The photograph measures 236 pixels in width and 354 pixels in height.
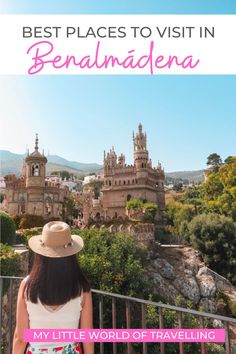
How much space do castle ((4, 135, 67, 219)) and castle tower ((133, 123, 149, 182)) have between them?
12025mm

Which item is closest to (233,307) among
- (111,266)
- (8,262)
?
(111,266)

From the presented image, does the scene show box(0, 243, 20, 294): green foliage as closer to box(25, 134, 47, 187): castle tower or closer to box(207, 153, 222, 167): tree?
box(25, 134, 47, 187): castle tower

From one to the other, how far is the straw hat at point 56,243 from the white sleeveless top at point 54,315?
0.35 meters

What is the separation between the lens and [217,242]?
24.8 meters

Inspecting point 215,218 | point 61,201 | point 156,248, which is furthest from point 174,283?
point 61,201

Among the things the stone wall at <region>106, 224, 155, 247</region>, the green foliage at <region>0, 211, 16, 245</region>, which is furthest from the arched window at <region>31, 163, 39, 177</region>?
the green foliage at <region>0, 211, 16, 245</region>

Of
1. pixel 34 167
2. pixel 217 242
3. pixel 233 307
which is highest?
pixel 34 167

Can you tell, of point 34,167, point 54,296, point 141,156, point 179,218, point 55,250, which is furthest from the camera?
point 141,156

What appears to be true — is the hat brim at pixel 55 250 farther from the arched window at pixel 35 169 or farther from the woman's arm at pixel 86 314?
the arched window at pixel 35 169

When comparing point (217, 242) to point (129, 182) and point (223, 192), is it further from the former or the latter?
point (129, 182)

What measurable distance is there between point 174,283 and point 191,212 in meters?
13.6

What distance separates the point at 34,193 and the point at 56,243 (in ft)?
76.2

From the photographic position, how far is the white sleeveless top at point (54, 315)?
2.53 meters

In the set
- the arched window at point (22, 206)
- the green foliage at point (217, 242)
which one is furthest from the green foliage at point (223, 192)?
the arched window at point (22, 206)
